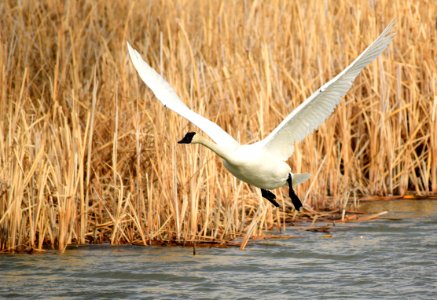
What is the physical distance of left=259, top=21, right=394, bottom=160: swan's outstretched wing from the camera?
6.99m

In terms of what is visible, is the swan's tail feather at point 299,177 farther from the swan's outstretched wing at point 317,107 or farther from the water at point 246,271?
the water at point 246,271

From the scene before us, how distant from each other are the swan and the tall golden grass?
3.31ft

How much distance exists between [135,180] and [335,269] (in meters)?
2.03

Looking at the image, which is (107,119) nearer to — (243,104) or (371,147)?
(243,104)

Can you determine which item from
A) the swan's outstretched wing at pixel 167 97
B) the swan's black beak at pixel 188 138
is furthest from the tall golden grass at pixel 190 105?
the swan's black beak at pixel 188 138

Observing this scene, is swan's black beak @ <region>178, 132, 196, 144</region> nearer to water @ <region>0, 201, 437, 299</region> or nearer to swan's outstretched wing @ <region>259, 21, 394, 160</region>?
swan's outstretched wing @ <region>259, 21, 394, 160</region>

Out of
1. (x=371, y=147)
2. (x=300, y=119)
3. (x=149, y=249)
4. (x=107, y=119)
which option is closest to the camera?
(x=300, y=119)

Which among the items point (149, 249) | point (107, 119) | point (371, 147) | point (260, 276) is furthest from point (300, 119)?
point (371, 147)

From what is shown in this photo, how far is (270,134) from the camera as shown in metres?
7.38

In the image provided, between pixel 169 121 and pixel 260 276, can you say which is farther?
pixel 169 121

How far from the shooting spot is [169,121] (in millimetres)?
9047

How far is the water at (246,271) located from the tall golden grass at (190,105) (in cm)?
27

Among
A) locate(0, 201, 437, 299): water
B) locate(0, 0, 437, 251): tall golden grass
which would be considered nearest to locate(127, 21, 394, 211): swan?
locate(0, 201, 437, 299): water

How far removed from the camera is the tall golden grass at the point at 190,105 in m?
8.76
